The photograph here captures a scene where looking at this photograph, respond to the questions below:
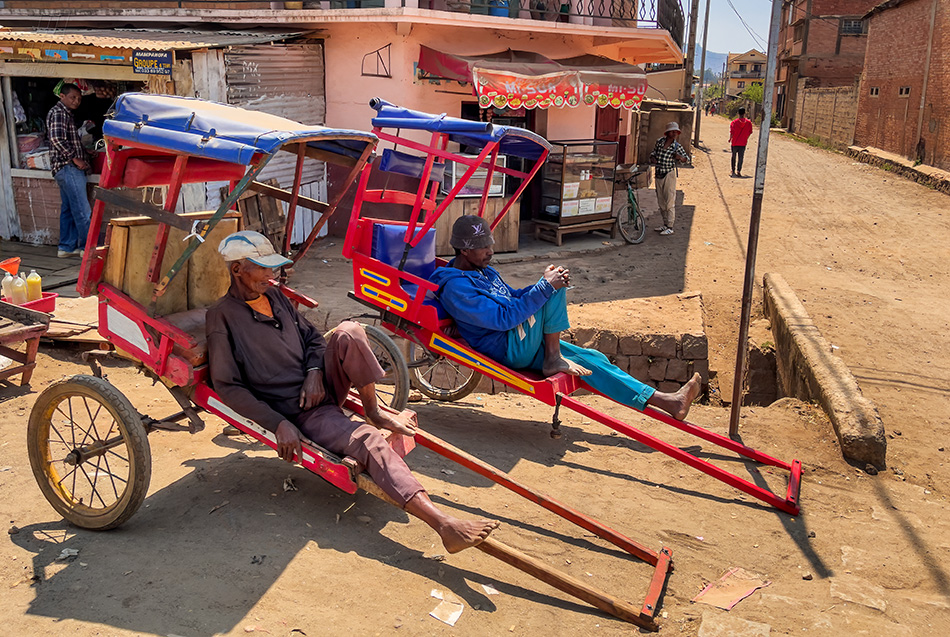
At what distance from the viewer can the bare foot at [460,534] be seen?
357cm

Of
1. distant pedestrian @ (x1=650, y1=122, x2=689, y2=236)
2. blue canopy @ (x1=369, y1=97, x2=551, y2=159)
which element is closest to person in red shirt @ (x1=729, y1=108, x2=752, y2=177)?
distant pedestrian @ (x1=650, y1=122, x2=689, y2=236)

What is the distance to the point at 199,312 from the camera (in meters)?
4.76

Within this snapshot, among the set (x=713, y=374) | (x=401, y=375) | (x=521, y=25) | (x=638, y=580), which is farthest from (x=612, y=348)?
(x=521, y=25)

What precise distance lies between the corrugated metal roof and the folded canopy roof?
7.74 feet

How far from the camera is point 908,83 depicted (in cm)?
2473

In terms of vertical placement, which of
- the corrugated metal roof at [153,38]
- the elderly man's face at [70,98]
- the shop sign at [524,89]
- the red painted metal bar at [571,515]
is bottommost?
the red painted metal bar at [571,515]

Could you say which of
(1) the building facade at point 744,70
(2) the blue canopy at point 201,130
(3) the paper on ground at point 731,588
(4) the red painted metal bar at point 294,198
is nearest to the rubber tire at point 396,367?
(4) the red painted metal bar at point 294,198

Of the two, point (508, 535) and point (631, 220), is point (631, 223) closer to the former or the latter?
point (631, 220)

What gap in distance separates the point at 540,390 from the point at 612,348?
3.33 metres

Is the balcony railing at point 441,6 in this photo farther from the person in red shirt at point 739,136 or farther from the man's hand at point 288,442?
the man's hand at point 288,442

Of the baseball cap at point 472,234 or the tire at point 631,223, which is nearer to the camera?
the baseball cap at point 472,234

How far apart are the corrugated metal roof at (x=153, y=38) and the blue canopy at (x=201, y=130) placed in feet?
16.9

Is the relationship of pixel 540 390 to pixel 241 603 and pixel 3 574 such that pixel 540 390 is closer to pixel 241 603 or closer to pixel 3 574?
pixel 241 603

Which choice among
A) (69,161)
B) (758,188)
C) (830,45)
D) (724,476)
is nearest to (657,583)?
(724,476)
